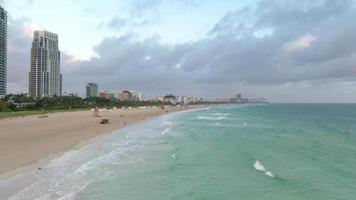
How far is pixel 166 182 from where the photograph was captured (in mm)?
18656

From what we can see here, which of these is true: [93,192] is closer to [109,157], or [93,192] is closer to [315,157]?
[109,157]

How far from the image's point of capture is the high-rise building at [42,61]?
189500 millimetres

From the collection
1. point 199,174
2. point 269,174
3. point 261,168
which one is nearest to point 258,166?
point 261,168

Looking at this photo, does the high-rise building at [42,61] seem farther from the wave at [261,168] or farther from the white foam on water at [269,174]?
the white foam on water at [269,174]

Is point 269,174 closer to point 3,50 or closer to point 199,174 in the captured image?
point 199,174

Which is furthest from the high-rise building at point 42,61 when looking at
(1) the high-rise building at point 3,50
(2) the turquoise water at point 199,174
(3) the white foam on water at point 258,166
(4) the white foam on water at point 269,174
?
(4) the white foam on water at point 269,174

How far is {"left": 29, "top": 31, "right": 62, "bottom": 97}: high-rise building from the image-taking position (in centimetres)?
18950

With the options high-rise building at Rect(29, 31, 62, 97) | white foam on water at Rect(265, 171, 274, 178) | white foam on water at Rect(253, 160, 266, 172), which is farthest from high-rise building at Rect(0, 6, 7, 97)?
white foam on water at Rect(265, 171, 274, 178)

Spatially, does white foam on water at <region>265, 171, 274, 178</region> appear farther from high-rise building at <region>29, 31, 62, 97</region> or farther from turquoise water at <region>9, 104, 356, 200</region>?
high-rise building at <region>29, 31, 62, 97</region>

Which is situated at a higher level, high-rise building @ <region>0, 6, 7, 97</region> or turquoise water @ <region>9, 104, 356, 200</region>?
high-rise building @ <region>0, 6, 7, 97</region>

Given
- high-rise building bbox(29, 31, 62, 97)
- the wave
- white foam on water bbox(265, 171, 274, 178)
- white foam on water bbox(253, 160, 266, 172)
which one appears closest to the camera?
white foam on water bbox(265, 171, 274, 178)

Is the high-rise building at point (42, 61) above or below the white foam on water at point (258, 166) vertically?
above

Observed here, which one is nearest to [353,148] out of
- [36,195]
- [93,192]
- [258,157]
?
[258,157]

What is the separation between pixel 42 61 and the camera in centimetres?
19162
